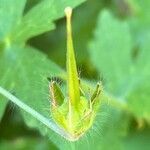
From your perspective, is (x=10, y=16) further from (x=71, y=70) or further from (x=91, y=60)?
(x=91, y=60)

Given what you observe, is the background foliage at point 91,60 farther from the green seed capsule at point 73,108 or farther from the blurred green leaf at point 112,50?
the green seed capsule at point 73,108

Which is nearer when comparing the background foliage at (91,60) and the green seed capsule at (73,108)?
the green seed capsule at (73,108)

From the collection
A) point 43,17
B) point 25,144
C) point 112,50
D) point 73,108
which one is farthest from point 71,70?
point 112,50

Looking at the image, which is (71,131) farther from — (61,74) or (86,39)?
(86,39)

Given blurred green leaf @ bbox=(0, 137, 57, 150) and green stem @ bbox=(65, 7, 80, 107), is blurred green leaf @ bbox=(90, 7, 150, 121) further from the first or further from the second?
green stem @ bbox=(65, 7, 80, 107)

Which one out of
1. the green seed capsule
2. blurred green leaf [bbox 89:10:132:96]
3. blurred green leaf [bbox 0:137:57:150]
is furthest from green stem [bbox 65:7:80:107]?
blurred green leaf [bbox 89:10:132:96]

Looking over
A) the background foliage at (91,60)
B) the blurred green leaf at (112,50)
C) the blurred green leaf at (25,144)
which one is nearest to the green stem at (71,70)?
the background foliage at (91,60)

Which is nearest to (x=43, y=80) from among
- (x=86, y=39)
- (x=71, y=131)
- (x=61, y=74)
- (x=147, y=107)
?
(x=61, y=74)

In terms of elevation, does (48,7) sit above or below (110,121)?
above
